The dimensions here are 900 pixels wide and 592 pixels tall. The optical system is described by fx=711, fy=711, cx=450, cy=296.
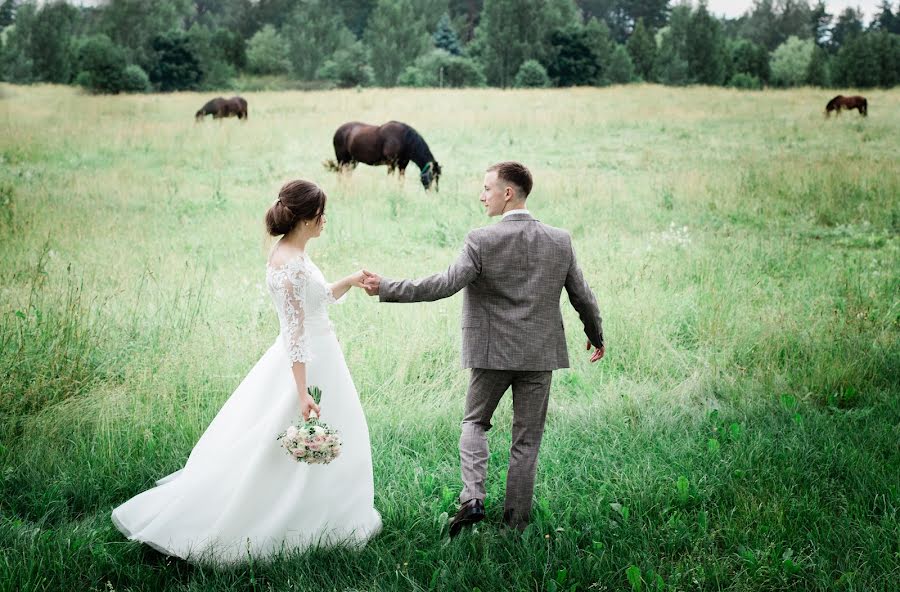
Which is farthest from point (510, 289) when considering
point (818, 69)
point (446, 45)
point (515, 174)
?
point (446, 45)

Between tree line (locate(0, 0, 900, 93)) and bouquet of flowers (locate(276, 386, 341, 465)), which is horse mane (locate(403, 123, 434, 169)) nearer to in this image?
tree line (locate(0, 0, 900, 93))

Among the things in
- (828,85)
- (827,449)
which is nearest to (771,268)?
(827,449)

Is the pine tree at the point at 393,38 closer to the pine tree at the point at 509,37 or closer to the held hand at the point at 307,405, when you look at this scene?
the pine tree at the point at 509,37

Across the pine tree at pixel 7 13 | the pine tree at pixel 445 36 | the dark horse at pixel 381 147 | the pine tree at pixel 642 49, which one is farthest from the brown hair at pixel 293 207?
the pine tree at pixel 445 36

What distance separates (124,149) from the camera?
11.7 m

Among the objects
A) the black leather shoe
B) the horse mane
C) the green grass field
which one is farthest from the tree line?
the black leather shoe

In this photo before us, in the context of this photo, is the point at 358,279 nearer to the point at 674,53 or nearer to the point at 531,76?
the point at 531,76

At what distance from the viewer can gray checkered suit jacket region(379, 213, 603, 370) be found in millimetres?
2887

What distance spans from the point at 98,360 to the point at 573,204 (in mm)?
6396

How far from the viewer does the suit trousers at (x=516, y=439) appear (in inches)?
118

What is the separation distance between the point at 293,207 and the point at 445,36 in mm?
29583

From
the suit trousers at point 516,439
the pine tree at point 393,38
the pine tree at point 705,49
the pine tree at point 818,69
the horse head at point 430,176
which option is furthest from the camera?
the pine tree at point 393,38

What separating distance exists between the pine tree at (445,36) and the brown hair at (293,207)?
27.0 metres

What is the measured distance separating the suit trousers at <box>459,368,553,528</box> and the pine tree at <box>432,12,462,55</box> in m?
27.1
